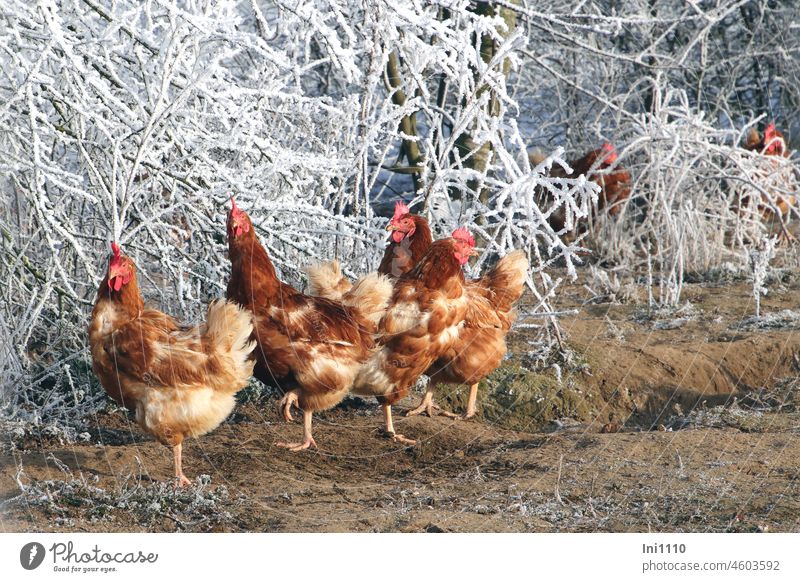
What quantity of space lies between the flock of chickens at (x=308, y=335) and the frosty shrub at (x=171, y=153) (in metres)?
0.31

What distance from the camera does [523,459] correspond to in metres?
5.08

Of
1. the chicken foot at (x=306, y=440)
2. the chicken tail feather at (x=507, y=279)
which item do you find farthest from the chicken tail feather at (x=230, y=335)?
the chicken tail feather at (x=507, y=279)

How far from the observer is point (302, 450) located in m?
5.33

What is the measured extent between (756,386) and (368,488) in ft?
9.11

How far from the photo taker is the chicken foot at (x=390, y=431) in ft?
18.2

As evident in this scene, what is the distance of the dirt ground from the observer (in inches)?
165

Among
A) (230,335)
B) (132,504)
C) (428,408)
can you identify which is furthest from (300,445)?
(132,504)

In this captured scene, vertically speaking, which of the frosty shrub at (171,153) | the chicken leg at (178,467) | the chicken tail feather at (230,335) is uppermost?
the frosty shrub at (171,153)

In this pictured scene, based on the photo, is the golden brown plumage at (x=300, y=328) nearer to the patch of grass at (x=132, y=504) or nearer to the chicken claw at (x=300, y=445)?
the chicken claw at (x=300, y=445)

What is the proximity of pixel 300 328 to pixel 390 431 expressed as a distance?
0.89 meters
